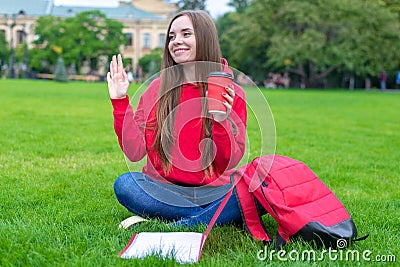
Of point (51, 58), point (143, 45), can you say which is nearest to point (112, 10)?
point (143, 45)

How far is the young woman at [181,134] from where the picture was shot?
2.41 metres

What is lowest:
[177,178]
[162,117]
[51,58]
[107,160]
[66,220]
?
[51,58]

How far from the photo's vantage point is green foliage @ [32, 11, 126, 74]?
136ft

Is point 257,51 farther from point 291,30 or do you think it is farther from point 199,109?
point 199,109

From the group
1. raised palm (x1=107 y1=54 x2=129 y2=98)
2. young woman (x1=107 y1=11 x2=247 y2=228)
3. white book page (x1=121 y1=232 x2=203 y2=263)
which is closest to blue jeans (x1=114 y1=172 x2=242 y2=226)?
young woman (x1=107 y1=11 x2=247 y2=228)

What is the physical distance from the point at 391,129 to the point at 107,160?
5541 millimetres

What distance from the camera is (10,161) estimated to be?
434 centimetres

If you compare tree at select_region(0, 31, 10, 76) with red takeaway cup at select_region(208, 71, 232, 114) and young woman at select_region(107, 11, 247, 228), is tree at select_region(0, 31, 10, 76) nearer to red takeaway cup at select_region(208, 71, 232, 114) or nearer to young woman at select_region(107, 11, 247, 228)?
young woman at select_region(107, 11, 247, 228)

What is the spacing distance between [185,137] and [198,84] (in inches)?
11.6

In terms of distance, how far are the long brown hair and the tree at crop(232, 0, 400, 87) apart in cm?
2686

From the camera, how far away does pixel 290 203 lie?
7.49 ft

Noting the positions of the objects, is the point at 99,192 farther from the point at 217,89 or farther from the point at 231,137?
the point at 217,89

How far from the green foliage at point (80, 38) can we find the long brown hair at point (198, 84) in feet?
130

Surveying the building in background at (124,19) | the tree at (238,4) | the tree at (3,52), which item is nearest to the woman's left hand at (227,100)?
the tree at (3,52)
